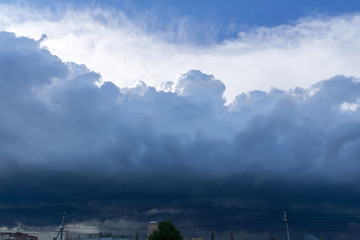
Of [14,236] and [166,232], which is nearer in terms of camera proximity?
[166,232]

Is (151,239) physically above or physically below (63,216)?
below

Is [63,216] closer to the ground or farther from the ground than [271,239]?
farther from the ground

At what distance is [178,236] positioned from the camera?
287ft

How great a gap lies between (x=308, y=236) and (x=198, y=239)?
59882mm

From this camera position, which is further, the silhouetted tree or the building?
the building

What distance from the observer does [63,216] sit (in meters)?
101

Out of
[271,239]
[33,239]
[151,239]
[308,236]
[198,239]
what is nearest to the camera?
[151,239]

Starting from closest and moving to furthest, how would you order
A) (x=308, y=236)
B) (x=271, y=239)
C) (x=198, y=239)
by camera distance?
(x=308, y=236)
(x=271, y=239)
(x=198, y=239)

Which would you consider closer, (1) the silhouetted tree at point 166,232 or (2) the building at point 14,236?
(1) the silhouetted tree at point 166,232

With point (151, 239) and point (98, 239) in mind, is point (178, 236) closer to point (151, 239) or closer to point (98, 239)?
Answer: point (151, 239)

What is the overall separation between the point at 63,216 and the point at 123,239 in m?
41.4

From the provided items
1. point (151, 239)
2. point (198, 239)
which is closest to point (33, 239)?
point (198, 239)

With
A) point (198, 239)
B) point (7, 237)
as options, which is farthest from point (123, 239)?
point (7, 237)

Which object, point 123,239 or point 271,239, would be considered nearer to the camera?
point 271,239
